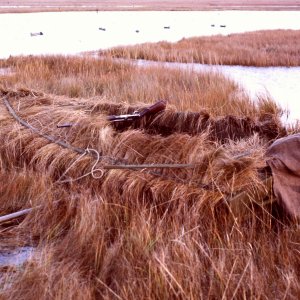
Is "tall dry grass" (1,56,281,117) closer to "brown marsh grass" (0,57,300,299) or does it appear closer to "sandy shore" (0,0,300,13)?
"brown marsh grass" (0,57,300,299)

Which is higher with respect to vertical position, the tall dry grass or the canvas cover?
the canvas cover

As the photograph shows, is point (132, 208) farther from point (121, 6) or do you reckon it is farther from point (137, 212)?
point (121, 6)

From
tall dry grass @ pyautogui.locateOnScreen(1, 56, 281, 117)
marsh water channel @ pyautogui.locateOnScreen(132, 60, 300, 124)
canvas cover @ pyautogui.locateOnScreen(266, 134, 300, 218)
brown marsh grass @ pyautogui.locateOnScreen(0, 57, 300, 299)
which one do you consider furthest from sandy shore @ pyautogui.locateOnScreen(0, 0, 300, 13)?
canvas cover @ pyautogui.locateOnScreen(266, 134, 300, 218)

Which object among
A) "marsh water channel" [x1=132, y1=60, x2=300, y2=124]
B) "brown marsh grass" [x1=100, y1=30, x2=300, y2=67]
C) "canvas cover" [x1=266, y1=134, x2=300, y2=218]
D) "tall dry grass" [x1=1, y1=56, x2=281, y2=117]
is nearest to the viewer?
"canvas cover" [x1=266, y1=134, x2=300, y2=218]

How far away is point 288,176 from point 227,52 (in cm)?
1081

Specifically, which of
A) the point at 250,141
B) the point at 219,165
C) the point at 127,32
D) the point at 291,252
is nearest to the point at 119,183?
the point at 219,165

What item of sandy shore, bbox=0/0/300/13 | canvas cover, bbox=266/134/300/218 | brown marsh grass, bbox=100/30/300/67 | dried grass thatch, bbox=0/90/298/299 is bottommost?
sandy shore, bbox=0/0/300/13

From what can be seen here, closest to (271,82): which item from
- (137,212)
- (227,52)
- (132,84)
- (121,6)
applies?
(132,84)

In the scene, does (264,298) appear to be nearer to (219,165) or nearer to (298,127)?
(219,165)

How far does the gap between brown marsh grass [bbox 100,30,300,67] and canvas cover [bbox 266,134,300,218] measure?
8680 millimetres

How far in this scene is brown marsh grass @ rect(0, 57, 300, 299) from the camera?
8.39 ft

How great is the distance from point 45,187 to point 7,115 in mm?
1752

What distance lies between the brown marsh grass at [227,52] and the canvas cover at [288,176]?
868cm

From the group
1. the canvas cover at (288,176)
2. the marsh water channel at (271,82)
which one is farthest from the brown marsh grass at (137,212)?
the marsh water channel at (271,82)
